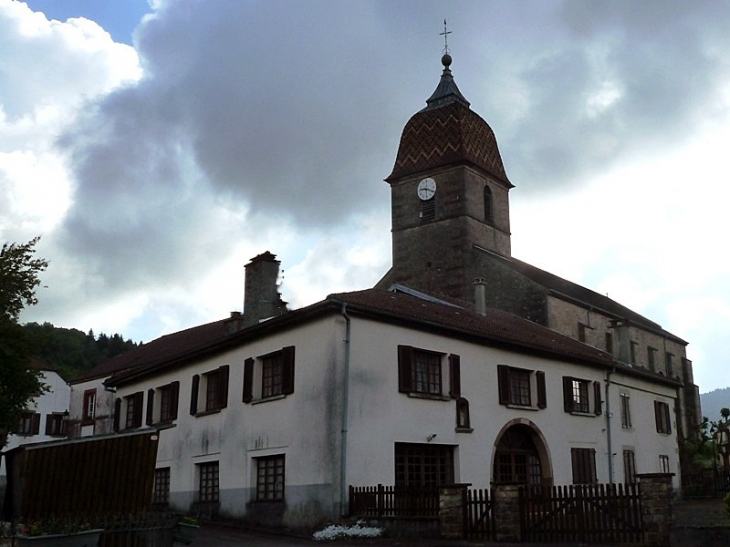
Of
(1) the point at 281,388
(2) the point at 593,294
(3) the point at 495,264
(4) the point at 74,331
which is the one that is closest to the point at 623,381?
(3) the point at 495,264

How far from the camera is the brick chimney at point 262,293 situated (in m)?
26.9

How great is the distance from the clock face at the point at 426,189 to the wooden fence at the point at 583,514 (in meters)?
29.5

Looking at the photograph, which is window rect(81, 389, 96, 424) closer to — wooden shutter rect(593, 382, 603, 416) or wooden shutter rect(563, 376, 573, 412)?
wooden shutter rect(563, 376, 573, 412)

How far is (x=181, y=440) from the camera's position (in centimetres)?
2750

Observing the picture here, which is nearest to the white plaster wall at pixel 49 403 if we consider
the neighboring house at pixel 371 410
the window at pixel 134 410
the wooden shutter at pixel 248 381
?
the window at pixel 134 410

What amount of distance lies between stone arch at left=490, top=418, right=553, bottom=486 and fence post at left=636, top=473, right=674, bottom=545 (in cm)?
925

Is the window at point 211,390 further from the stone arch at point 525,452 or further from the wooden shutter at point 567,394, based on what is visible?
the wooden shutter at point 567,394

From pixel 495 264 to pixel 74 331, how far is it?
70915mm

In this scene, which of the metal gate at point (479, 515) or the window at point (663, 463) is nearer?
the metal gate at point (479, 515)

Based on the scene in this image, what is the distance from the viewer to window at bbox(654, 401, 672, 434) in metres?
33.5

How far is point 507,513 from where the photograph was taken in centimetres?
1723

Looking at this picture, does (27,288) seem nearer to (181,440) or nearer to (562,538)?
(181,440)

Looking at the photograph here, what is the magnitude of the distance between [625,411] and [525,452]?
6.91m

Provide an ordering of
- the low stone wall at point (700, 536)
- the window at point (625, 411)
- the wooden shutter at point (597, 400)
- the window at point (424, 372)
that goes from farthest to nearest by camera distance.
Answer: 1. the window at point (625, 411)
2. the wooden shutter at point (597, 400)
3. the window at point (424, 372)
4. the low stone wall at point (700, 536)
